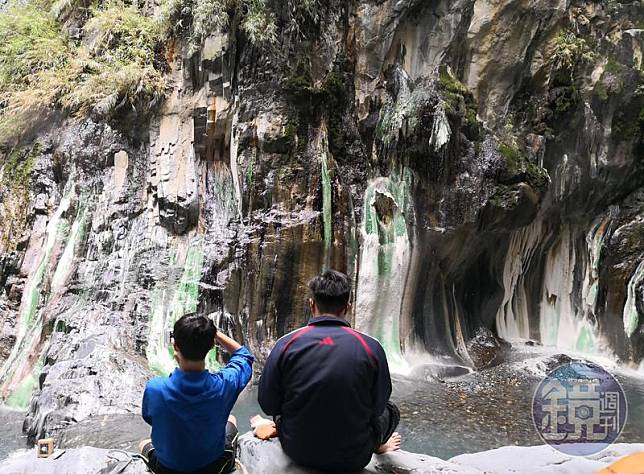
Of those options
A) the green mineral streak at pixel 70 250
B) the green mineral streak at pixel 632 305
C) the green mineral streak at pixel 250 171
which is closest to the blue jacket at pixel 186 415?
the green mineral streak at pixel 250 171

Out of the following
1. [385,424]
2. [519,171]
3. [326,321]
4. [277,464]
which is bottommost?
[277,464]

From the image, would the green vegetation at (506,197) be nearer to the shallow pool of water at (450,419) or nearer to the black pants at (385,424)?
the shallow pool of water at (450,419)

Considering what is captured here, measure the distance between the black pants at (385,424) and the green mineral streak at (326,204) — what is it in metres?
5.61

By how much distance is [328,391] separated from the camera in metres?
2.36

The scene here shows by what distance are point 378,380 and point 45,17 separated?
12.0 metres

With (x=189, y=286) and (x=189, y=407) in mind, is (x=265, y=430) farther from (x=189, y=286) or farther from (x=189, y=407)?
(x=189, y=286)

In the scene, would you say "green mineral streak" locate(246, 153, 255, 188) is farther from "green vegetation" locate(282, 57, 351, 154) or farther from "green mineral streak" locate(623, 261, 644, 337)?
"green mineral streak" locate(623, 261, 644, 337)

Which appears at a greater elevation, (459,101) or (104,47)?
(104,47)

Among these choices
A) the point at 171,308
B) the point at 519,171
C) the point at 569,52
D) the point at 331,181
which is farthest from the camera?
the point at 569,52

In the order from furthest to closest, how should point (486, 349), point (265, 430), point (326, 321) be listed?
point (486, 349) < point (265, 430) < point (326, 321)

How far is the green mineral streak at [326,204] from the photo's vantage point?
8.38m

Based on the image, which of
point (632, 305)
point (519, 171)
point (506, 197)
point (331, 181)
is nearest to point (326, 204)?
point (331, 181)

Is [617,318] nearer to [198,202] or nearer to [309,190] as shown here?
[309,190]

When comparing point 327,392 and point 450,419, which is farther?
point 450,419
